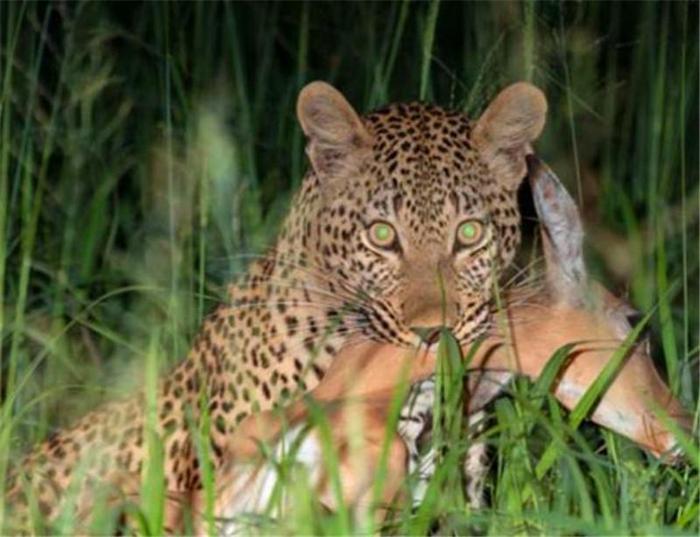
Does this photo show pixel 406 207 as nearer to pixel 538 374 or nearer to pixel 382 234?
pixel 382 234

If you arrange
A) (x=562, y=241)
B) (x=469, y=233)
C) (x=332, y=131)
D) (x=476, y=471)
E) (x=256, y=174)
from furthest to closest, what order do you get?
(x=256, y=174), (x=332, y=131), (x=469, y=233), (x=476, y=471), (x=562, y=241)

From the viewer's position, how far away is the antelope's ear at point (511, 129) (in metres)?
6.02

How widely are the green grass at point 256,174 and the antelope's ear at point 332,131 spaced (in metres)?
0.17

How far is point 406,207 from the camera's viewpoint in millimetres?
5996

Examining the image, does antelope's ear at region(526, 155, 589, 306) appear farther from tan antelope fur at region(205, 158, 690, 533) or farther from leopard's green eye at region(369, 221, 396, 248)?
leopard's green eye at region(369, 221, 396, 248)

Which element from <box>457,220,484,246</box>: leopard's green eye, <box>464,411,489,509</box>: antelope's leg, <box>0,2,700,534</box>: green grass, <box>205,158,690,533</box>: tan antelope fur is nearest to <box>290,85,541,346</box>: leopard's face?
<box>457,220,484,246</box>: leopard's green eye

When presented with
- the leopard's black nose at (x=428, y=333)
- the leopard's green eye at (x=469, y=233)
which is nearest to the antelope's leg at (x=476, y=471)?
the leopard's black nose at (x=428, y=333)

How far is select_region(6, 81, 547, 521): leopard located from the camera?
5.88 meters

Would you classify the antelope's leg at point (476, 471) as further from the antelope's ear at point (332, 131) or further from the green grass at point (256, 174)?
the antelope's ear at point (332, 131)

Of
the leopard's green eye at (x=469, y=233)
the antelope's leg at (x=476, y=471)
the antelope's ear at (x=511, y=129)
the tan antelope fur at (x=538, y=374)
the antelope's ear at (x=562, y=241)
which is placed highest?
the antelope's ear at (x=511, y=129)

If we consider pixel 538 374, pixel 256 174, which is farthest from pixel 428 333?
pixel 256 174

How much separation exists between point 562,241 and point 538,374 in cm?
24

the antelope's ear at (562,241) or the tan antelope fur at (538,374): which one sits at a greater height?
the antelope's ear at (562,241)

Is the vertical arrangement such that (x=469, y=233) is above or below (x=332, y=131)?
below
